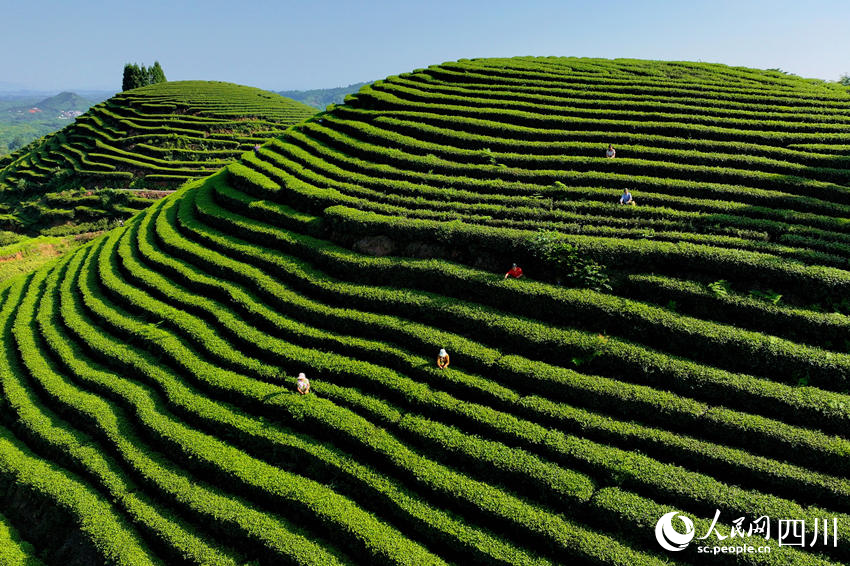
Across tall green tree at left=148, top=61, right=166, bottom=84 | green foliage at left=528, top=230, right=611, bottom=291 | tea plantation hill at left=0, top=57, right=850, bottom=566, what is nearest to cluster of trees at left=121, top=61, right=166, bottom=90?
tall green tree at left=148, top=61, right=166, bottom=84

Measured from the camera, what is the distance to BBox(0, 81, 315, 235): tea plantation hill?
37.5 metres

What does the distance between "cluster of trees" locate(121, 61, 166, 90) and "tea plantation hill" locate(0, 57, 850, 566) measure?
56400 mm

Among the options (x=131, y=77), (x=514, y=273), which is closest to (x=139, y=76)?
(x=131, y=77)

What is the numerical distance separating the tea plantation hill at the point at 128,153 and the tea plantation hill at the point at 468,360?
72.2 ft

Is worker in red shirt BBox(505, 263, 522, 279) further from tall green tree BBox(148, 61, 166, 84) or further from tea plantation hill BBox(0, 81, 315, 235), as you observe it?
tall green tree BBox(148, 61, 166, 84)

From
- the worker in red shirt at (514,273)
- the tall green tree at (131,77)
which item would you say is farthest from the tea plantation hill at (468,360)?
the tall green tree at (131,77)

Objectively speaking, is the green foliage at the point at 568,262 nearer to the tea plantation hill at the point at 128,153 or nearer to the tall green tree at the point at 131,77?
the tea plantation hill at the point at 128,153

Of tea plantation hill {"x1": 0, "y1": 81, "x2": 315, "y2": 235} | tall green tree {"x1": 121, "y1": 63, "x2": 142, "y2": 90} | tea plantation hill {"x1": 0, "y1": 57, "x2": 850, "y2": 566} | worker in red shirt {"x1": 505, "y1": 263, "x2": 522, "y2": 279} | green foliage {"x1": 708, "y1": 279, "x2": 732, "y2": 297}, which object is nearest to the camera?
tea plantation hill {"x1": 0, "y1": 57, "x2": 850, "y2": 566}

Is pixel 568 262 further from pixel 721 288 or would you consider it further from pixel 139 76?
pixel 139 76

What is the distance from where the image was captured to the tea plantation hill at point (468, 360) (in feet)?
29.6

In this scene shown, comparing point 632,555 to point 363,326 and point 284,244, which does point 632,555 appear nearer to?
point 363,326

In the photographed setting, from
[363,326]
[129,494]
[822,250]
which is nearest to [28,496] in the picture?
[129,494]

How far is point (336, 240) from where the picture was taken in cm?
1661

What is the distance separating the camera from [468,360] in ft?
38.7
